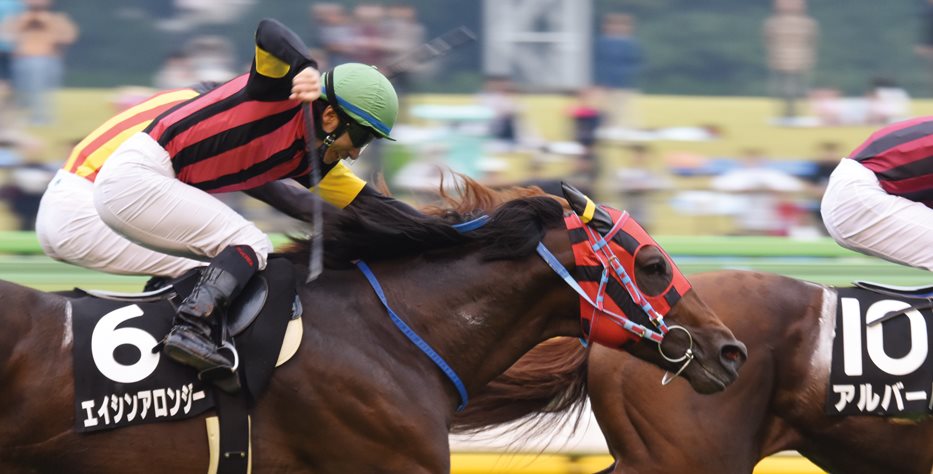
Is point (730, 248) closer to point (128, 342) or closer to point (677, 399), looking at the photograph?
point (677, 399)

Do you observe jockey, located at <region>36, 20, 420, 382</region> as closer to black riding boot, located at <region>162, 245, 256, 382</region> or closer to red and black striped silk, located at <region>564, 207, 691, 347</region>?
black riding boot, located at <region>162, 245, 256, 382</region>

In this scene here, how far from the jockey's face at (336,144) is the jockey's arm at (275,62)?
13 cm

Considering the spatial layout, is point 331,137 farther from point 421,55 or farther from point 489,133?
point 489,133

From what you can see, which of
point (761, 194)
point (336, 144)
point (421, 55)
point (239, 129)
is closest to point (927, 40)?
point (761, 194)

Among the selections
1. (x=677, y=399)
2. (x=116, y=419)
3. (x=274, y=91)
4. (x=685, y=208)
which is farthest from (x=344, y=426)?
(x=685, y=208)

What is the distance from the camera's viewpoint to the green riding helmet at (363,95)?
360 cm

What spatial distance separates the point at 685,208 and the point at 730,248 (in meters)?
1.65

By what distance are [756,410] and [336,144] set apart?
1702 millimetres

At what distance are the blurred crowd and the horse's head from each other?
13.3 ft

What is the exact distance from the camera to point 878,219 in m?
4.52

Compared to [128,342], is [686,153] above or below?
below

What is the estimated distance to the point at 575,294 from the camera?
12.2 ft

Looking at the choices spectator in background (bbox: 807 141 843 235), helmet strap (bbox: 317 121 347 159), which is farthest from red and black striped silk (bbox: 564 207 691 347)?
spectator in background (bbox: 807 141 843 235)

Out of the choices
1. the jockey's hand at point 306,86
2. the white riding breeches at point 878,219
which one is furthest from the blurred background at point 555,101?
the jockey's hand at point 306,86
